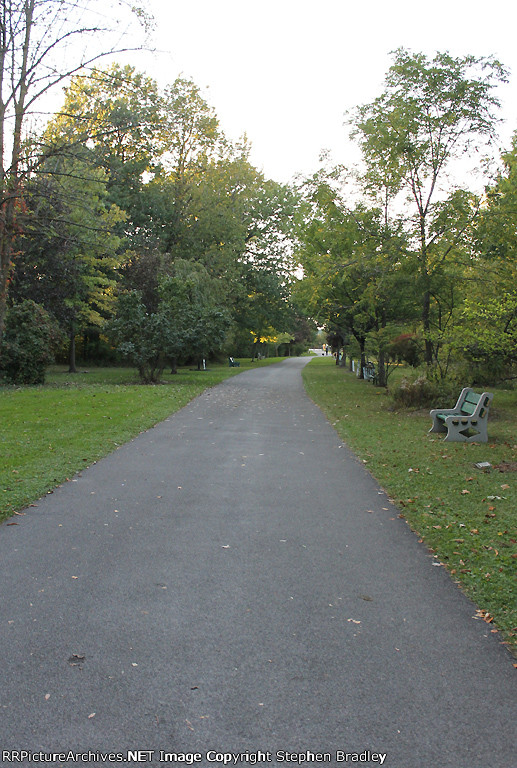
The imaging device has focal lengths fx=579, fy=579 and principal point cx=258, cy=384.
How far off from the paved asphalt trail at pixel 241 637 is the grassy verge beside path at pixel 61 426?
890 millimetres

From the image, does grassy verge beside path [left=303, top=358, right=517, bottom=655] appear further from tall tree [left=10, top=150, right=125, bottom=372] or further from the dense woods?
tall tree [left=10, top=150, right=125, bottom=372]

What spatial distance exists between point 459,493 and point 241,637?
14.2 ft

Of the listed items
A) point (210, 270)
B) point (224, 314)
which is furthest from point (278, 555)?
point (210, 270)

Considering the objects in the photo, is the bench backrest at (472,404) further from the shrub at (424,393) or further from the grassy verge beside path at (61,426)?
the grassy verge beside path at (61,426)

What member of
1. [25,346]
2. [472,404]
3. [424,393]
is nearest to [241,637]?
[472,404]

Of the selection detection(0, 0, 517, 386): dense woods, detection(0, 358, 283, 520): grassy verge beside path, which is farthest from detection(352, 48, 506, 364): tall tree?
detection(0, 358, 283, 520): grassy verge beside path

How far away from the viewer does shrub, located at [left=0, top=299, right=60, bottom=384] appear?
70.9 ft

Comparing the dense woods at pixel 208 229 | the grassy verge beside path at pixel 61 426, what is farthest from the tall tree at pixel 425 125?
the grassy verge beside path at pixel 61 426

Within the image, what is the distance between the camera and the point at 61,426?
38.4ft

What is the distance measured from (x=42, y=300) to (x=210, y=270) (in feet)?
32.6

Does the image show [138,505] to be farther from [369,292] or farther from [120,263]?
[120,263]

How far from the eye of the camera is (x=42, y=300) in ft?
82.4

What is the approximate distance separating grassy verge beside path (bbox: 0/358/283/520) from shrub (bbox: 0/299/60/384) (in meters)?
1.11

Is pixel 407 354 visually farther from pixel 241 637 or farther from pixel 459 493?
pixel 241 637
